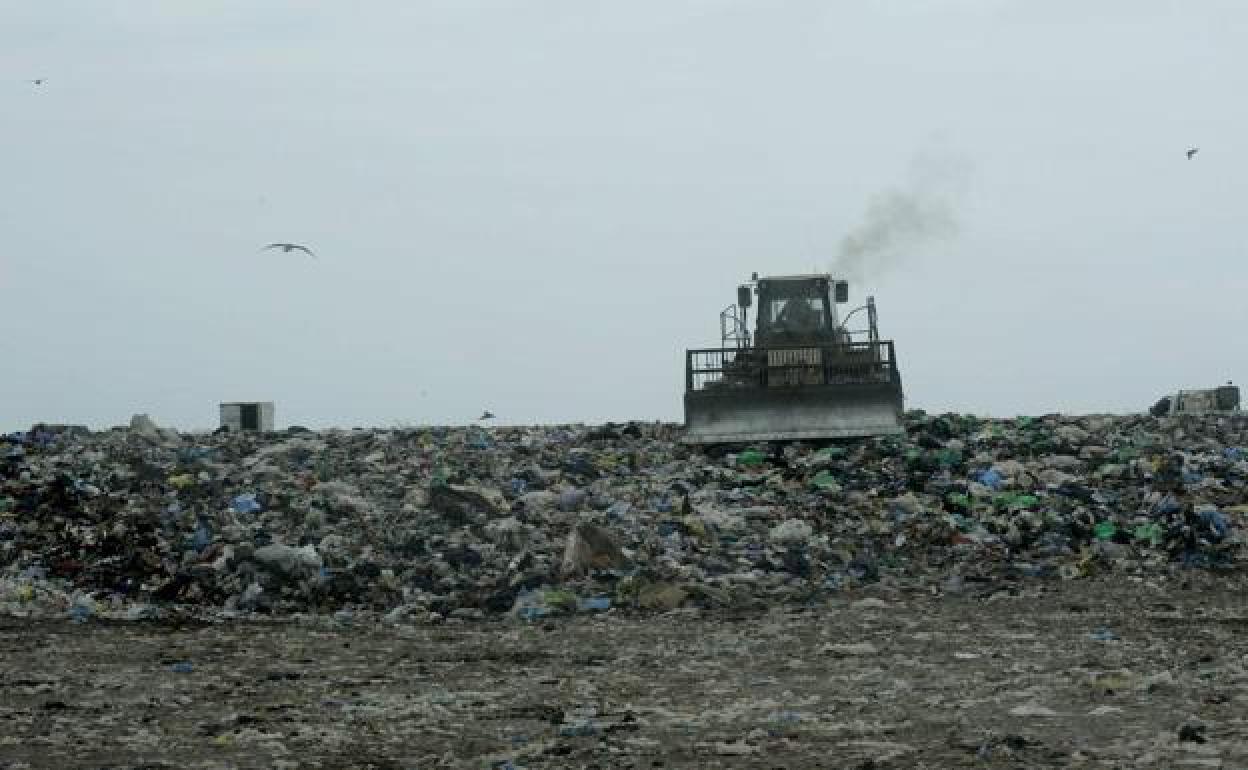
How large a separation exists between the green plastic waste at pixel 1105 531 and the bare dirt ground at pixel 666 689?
1413 millimetres

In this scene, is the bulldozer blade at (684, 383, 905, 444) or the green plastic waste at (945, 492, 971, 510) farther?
the bulldozer blade at (684, 383, 905, 444)

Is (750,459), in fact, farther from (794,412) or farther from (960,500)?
(960,500)

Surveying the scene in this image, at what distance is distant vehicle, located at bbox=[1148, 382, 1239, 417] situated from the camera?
73.1 feet

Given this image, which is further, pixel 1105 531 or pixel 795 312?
pixel 795 312

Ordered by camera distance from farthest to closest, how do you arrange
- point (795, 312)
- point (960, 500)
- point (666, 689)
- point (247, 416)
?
point (247, 416) < point (795, 312) < point (960, 500) < point (666, 689)

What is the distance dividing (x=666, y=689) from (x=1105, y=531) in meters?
5.64


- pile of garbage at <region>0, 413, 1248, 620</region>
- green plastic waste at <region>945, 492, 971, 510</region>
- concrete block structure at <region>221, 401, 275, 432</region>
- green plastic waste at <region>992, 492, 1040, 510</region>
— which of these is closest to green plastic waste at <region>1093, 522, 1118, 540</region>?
pile of garbage at <region>0, 413, 1248, 620</region>

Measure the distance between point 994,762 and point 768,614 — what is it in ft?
13.8

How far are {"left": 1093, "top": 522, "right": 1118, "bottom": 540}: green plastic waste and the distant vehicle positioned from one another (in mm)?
11525

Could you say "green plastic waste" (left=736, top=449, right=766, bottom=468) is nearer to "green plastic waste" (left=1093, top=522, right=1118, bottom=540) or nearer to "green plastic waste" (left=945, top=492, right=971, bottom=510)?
"green plastic waste" (left=945, top=492, right=971, bottom=510)

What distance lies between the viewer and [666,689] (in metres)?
6.95

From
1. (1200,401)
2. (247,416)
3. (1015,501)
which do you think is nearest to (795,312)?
(1015,501)

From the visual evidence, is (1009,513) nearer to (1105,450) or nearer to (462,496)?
(1105,450)

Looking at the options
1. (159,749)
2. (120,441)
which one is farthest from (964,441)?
(159,749)
